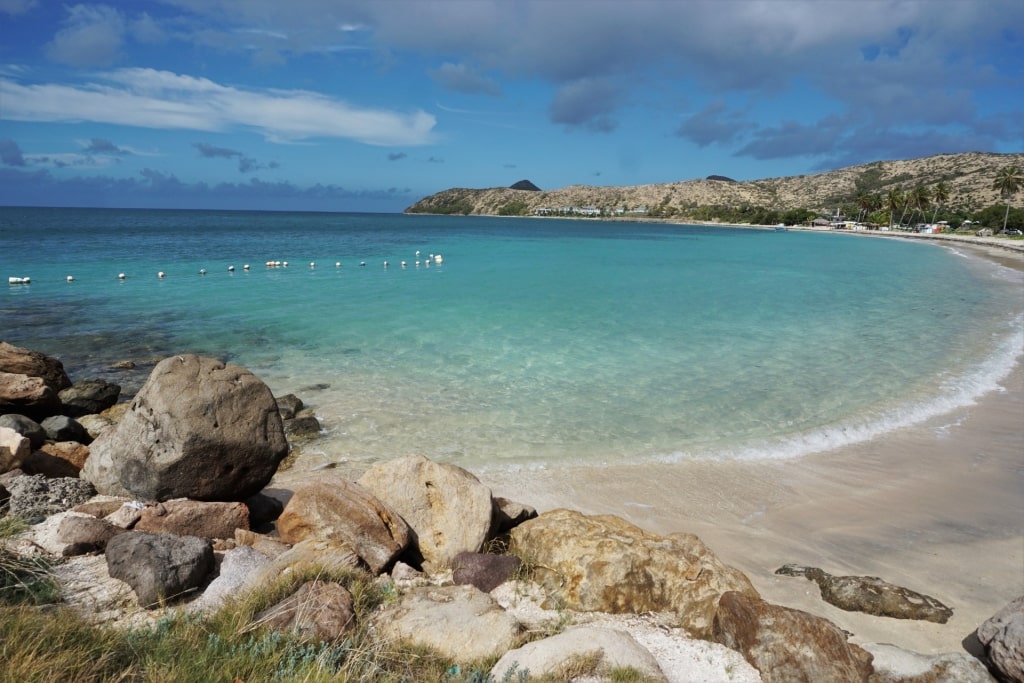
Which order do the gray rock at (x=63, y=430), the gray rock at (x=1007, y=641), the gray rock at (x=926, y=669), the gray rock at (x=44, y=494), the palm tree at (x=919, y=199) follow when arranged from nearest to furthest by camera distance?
1. the gray rock at (x=926, y=669)
2. the gray rock at (x=1007, y=641)
3. the gray rock at (x=44, y=494)
4. the gray rock at (x=63, y=430)
5. the palm tree at (x=919, y=199)

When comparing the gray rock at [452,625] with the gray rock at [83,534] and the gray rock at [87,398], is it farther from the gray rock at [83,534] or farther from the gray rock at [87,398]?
the gray rock at [87,398]

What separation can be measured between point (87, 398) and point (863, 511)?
13.7m

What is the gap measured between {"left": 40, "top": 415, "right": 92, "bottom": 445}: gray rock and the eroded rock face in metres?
9.71

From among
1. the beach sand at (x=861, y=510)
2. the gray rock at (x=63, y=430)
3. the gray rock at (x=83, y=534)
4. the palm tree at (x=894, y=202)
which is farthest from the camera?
the palm tree at (x=894, y=202)

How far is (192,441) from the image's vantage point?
246 inches

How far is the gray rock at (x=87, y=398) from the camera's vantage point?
1142 cm

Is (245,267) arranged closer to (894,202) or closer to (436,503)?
(436,503)

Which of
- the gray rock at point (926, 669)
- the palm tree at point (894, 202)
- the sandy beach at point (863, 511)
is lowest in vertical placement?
the sandy beach at point (863, 511)

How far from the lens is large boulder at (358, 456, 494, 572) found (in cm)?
616

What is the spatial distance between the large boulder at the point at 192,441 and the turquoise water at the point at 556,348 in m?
3.39

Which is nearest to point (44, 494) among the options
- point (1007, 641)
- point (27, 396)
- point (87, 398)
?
point (27, 396)

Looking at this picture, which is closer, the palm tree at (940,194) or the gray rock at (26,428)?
the gray rock at (26,428)

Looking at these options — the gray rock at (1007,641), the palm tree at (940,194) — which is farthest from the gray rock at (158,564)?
the palm tree at (940,194)

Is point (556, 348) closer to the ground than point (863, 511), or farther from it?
farther from it
